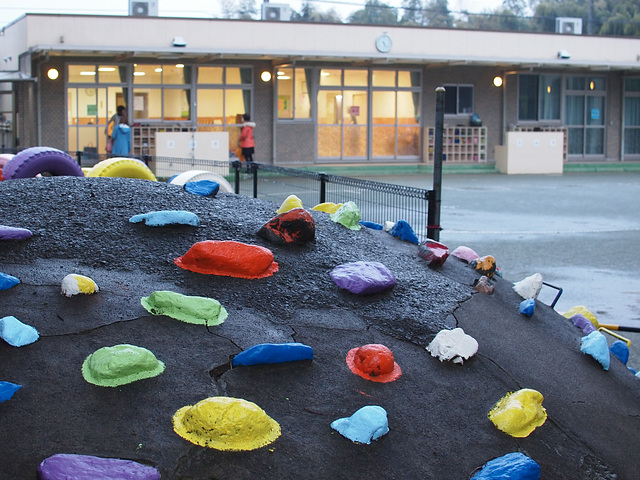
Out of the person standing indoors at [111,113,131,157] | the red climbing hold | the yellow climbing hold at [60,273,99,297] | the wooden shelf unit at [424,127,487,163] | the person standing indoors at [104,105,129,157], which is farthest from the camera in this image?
the wooden shelf unit at [424,127,487,163]

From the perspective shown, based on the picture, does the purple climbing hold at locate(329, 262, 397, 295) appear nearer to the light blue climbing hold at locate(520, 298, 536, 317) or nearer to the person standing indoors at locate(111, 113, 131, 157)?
the light blue climbing hold at locate(520, 298, 536, 317)

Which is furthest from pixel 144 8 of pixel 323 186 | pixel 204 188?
pixel 204 188

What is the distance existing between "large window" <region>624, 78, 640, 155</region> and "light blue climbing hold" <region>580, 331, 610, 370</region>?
2760cm

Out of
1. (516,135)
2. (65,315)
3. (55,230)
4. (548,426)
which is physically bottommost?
(548,426)

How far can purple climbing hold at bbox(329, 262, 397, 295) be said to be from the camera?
4.10m

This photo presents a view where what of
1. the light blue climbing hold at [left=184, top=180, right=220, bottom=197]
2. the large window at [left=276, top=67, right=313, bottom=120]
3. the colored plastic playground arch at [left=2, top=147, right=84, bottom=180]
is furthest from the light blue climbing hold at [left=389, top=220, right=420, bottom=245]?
the large window at [left=276, top=67, right=313, bottom=120]

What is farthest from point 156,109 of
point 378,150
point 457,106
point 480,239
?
point 480,239

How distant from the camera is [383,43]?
24.2 meters

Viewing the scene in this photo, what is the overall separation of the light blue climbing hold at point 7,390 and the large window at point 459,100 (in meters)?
25.1

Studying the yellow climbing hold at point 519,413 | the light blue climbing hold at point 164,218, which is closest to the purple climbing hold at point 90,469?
the yellow climbing hold at point 519,413

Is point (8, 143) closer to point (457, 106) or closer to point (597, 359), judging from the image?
point (457, 106)

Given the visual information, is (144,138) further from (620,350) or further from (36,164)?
(620,350)

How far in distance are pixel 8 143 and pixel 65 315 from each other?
2376cm

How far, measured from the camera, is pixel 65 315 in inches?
135
